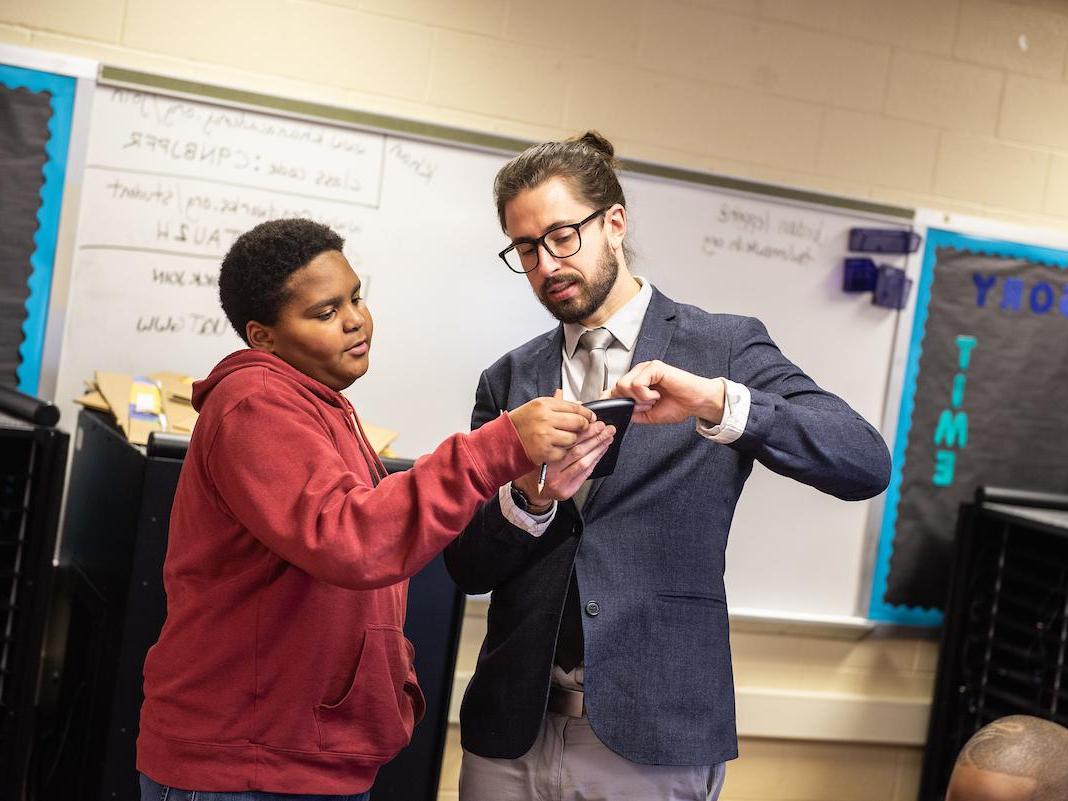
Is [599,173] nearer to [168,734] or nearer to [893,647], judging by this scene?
[168,734]

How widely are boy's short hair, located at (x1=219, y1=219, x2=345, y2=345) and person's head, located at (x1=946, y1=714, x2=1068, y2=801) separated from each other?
93cm

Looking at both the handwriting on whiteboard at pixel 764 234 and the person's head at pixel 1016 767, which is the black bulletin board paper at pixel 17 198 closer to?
the handwriting on whiteboard at pixel 764 234

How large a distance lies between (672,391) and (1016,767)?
0.60 metres

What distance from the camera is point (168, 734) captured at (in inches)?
51.6

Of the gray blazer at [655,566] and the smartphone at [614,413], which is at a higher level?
the smartphone at [614,413]

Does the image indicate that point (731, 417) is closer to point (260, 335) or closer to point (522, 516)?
point (522, 516)

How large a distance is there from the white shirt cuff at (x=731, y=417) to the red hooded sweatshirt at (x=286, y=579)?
313 millimetres

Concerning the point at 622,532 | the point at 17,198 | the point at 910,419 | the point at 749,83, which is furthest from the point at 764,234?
the point at 17,198

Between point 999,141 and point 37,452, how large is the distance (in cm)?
261

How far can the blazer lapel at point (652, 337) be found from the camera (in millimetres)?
1632

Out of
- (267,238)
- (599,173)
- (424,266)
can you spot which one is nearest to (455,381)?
(424,266)

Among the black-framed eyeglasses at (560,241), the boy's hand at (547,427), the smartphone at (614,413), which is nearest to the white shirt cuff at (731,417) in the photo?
the smartphone at (614,413)

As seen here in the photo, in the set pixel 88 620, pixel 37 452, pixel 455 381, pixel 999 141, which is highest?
pixel 999 141

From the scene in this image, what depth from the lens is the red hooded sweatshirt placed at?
122 cm
